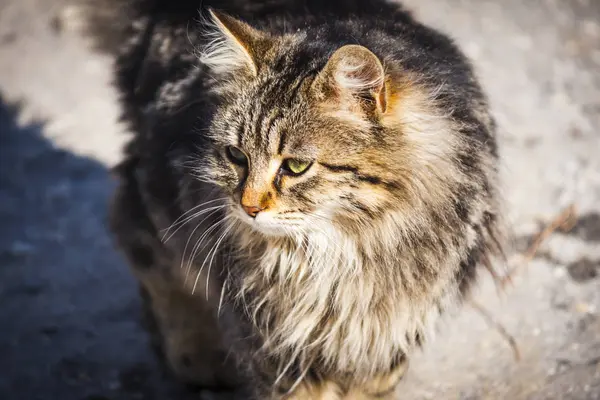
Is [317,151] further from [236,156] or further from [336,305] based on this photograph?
[336,305]

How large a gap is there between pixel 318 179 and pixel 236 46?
0.51 meters

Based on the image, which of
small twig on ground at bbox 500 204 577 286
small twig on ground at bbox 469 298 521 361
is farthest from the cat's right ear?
small twig on ground at bbox 500 204 577 286

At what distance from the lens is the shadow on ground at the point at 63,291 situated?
11.1 ft

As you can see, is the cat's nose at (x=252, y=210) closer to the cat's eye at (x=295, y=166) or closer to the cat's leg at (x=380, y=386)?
the cat's eye at (x=295, y=166)

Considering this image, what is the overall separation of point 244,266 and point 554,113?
2.92 m

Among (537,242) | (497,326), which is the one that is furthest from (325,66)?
(537,242)

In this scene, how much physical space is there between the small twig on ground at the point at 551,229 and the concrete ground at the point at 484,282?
0.03m

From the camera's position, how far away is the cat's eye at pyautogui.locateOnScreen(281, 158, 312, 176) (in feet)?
6.96

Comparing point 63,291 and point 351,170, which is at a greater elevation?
point 351,170

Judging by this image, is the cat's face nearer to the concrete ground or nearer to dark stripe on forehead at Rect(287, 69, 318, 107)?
dark stripe on forehead at Rect(287, 69, 318, 107)

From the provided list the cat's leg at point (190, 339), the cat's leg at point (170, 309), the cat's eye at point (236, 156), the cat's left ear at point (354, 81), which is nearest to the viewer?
the cat's left ear at point (354, 81)

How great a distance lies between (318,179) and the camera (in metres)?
2.12

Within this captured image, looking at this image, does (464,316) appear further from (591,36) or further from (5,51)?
(5,51)

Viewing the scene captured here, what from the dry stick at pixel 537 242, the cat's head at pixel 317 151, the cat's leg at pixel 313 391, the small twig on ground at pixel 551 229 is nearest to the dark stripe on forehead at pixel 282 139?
the cat's head at pixel 317 151
